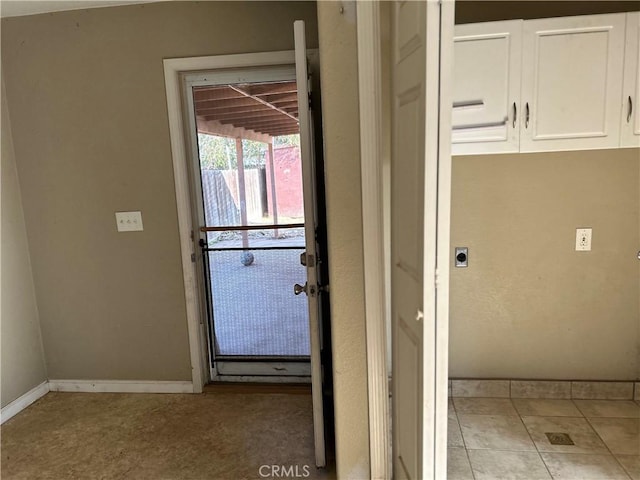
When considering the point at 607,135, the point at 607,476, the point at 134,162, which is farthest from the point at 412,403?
the point at 134,162

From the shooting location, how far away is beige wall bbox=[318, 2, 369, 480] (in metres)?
1.43

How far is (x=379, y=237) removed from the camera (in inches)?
59.4

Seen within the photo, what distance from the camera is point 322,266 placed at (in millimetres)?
2209

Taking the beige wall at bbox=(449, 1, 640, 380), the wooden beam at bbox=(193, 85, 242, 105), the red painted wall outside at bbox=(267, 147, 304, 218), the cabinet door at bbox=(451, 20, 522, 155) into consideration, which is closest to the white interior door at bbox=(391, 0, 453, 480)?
the cabinet door at bbox=(451, 20, 522, 155)

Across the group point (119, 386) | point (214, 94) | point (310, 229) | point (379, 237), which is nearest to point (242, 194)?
point (214, 94)

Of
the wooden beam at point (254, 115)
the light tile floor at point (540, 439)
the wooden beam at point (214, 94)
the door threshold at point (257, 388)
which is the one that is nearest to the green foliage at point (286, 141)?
the wooden beam at point (254, 115)

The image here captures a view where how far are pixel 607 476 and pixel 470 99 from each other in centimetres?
184

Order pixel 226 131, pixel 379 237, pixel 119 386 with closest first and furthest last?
pixel 379 237, pixel 226 131, pixel 119 386

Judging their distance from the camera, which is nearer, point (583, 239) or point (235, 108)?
point (583, 239)

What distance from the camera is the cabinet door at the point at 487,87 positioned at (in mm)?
1833

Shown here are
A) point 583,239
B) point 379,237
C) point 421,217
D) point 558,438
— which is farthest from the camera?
point 583,239

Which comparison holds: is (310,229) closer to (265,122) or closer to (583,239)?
(265,122)

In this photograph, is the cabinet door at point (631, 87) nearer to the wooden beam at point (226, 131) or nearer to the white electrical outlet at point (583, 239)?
the white electrical outlet at point (583, 239)

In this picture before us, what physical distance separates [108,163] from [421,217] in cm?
222
